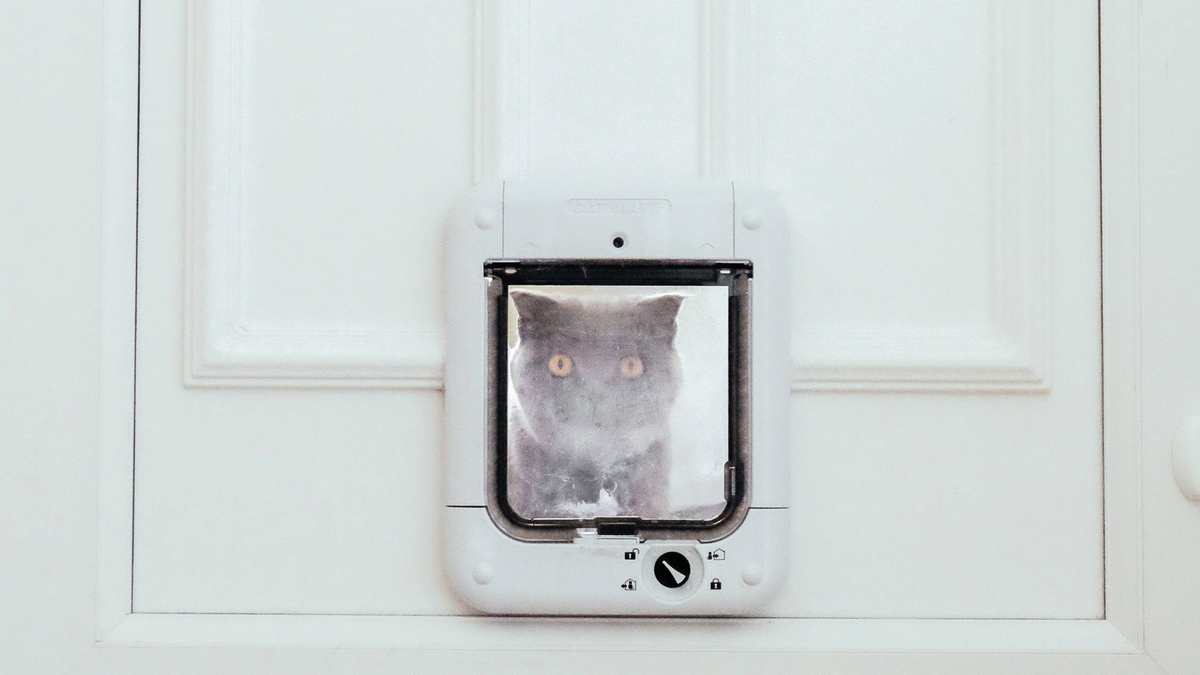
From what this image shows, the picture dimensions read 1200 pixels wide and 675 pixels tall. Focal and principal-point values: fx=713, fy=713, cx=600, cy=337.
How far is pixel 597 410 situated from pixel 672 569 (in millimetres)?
94

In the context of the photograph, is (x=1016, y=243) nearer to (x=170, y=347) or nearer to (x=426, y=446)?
(x=426, y=446)

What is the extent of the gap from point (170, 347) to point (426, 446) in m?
0.16

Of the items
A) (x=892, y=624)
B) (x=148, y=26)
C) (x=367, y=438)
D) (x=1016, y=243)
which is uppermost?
(x=148, y=26)

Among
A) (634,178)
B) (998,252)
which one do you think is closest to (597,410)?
(634,178)

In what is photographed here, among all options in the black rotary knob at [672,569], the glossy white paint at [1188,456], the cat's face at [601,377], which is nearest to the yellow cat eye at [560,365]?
the cat's face at [601,377]

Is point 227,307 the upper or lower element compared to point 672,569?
upper

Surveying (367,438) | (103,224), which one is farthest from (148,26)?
(367,438)

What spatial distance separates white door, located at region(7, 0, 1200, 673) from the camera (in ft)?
1.31

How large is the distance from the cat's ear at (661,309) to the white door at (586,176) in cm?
8

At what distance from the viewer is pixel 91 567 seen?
39 cm

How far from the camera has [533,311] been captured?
0.38 meters

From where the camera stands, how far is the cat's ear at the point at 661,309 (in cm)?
38

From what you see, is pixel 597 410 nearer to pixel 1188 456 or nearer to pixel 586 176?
pixel 586 176

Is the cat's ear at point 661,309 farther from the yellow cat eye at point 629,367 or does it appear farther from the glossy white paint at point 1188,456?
the glossy white paint at point 1188,456
